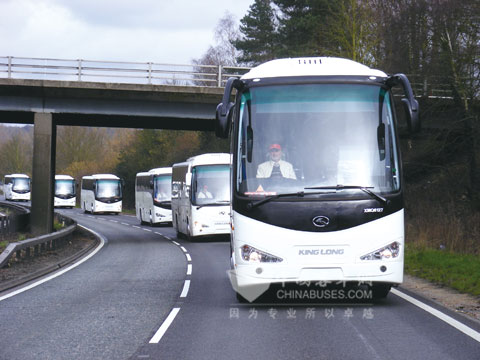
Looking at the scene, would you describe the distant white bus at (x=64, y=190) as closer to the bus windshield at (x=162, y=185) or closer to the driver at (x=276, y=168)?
the bus windshield at (x=162, y=185)

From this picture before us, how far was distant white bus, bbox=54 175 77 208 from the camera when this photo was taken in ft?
248

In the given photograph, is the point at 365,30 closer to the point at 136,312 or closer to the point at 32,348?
the point at 136,312

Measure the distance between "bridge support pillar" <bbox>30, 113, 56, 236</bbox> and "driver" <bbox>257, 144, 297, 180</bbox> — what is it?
72.4 ft

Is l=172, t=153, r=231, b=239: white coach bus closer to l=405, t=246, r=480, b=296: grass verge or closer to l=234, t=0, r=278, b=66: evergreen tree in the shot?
l=405, t=246, r=480, b=296: grass verge

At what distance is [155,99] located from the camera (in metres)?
31.7

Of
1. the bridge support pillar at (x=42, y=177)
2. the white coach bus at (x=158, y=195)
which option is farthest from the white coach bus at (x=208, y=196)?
the white coach bus at (x=158, y=195)

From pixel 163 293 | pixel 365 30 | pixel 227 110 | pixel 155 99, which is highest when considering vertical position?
pixel 365 30

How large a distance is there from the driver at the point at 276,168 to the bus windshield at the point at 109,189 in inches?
2098

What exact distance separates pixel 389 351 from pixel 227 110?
4.07 meters

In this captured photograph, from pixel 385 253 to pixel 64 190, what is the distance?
6876cm

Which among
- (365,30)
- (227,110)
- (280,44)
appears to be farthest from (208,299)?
(280,44)

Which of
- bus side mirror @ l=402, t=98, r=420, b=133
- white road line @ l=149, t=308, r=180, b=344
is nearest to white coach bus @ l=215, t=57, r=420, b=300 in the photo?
bus side mirror @ l=402, t=98, r=420, b=133

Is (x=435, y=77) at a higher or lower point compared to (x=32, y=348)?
higher

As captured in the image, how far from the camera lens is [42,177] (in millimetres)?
31406
